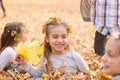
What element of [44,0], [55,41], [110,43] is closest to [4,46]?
[55,41]

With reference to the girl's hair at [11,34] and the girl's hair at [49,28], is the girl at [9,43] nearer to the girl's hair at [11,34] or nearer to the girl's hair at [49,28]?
the girl's hair at [11,34]

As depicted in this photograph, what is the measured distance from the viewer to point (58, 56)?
6125 mm

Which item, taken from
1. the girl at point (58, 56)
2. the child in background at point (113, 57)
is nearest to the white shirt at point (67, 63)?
the girl at point (58, 56)

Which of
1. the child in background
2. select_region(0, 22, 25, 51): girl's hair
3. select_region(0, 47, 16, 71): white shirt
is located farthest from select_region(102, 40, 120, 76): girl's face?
select_region(0, 22, 25, 51): girl's hair

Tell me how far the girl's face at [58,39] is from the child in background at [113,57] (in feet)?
5.67

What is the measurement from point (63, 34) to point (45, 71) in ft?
1.66

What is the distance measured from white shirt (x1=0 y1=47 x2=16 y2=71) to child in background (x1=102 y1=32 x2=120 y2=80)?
2.22 meters

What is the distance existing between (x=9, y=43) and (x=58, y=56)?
0.82 m

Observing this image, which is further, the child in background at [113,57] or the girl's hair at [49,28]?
the girl's hair at [49,28]

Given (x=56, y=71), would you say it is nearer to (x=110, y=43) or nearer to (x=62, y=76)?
(x=62, y=76)

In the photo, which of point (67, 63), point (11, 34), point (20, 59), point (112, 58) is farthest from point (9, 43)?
point (112, 58)

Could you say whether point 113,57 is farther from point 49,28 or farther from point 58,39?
point 49,28

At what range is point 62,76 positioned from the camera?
595cm

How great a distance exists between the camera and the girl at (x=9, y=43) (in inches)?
250
